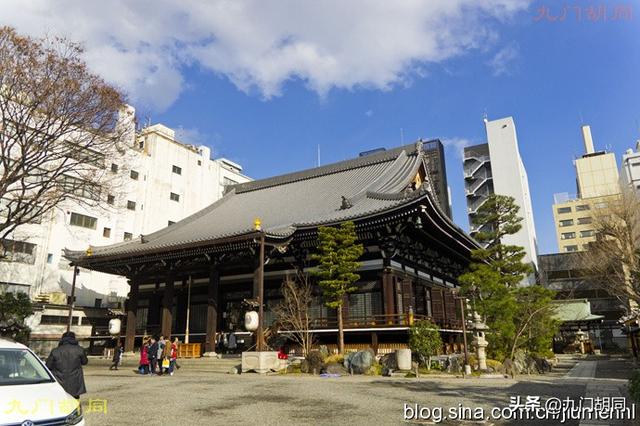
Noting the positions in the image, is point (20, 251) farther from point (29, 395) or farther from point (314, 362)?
point (29, 395)

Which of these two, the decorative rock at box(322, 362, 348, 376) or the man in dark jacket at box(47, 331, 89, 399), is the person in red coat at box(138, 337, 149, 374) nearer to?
the decorative rock at box(322, 362, 348, 376)

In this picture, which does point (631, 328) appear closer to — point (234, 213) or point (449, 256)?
point (449, 256)

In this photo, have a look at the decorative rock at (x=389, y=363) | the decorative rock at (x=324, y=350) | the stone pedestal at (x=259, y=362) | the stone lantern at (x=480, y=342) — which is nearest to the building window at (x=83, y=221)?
the stone pedestal at (x=259, y=362)

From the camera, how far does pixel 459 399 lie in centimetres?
944

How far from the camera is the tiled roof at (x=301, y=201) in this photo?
21953 millimetres

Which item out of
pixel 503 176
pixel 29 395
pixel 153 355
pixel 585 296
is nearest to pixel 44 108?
pixel 153 355

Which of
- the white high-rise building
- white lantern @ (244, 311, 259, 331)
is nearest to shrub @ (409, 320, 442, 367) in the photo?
white lantern @ (244, 311, 259, 331)

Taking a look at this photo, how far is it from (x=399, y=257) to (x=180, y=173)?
33.2 m

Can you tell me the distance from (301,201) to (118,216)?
71.1ft

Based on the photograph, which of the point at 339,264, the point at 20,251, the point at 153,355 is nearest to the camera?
the point at 153,355

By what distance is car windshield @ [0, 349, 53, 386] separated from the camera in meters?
5.57

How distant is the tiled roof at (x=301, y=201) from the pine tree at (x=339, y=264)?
1.15 metres

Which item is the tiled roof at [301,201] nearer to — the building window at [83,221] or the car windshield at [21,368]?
the building window at [83,221]

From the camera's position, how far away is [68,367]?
276 inches
